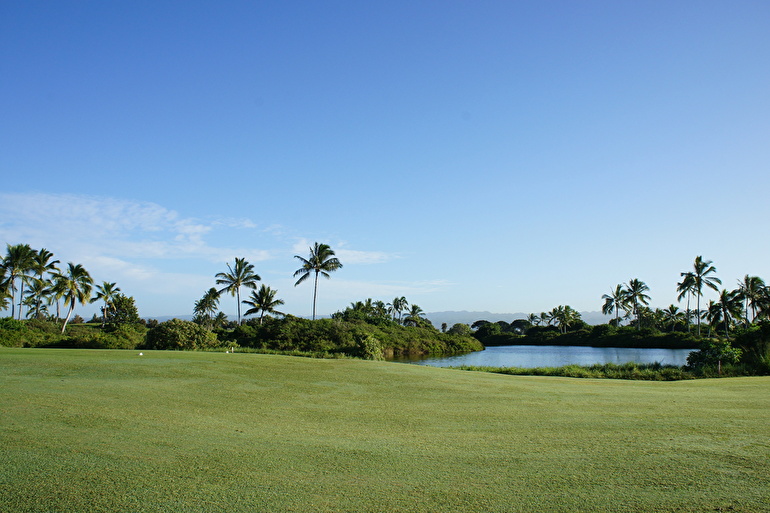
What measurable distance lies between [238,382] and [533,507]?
1045cm

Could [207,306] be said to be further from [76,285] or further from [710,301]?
[710,301]

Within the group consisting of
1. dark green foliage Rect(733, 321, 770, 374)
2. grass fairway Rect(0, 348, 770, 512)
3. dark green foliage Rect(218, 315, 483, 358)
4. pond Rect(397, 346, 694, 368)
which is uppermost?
dark green foliage Rect(733, 321, 770, 374)

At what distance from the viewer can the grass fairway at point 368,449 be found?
4.89 metres

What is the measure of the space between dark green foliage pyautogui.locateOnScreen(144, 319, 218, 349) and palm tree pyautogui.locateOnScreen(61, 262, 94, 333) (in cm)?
3429

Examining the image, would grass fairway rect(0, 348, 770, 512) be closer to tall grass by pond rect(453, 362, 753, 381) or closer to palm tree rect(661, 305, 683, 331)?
tall grass by pond rect(453, 362, 753, 381)

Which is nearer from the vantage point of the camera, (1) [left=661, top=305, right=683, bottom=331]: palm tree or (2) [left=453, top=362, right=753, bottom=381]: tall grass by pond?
(2) [left=453, top=362, right=753, bottom=381]: tall grass by pond

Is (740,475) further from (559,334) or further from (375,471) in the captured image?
(559,334)

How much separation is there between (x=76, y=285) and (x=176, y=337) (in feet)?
127

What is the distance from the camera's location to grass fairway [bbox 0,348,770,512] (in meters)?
4.89

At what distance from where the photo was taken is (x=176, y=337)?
34.4 m

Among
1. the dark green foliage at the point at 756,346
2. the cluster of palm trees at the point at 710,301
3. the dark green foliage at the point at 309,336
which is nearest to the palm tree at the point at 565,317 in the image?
the cluster of palm trees at the point at 710,301

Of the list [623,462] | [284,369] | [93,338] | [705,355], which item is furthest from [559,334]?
[623,462]

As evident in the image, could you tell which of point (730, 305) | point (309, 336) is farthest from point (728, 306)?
point (309, 336)

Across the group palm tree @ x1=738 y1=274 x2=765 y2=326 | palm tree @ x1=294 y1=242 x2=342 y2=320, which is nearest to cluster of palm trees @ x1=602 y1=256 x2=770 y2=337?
palm tree @ x1=738 y1=274 x2=765 y2=326
